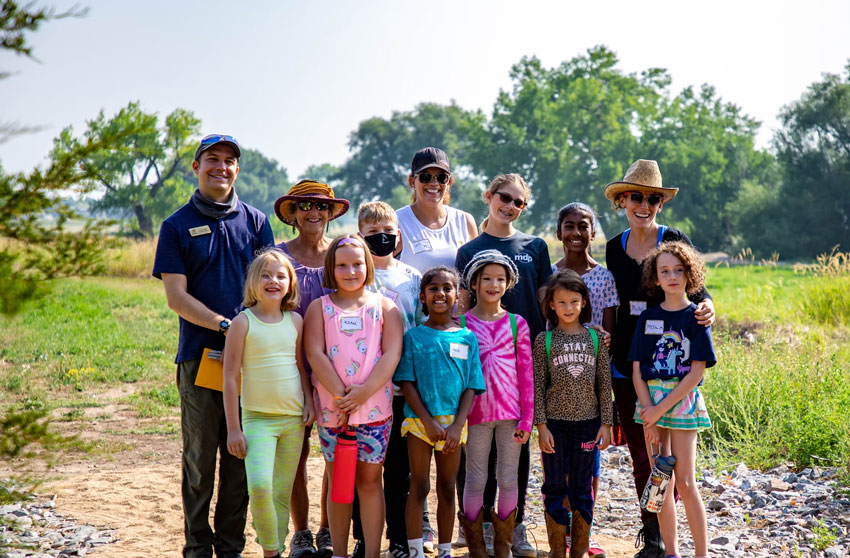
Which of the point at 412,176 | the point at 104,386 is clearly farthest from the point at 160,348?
the point at 412,176

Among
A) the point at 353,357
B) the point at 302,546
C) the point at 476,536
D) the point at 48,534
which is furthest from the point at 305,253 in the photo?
the point at 48,534

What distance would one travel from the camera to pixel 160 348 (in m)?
13.2

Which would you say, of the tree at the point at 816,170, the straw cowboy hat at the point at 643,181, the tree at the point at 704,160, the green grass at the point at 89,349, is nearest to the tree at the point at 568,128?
the tree at the point at 704,160

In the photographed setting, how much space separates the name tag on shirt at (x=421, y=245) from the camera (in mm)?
5091

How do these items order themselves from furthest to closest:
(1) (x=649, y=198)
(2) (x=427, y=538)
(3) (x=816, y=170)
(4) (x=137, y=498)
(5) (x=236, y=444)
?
1. (3) (x=816, y=170)
2. (4) (x=137, y=498)
3. (2) (x=427, y=538)
4. (1) (x=649, y=198)
5. (5) (x=236, y=444)

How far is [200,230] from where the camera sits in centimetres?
445

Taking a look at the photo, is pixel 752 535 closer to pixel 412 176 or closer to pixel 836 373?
pixel 836 373

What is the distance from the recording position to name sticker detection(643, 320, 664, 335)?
4.47 m

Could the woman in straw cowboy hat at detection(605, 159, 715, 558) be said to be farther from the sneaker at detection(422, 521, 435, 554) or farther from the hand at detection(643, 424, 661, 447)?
the sneaker at detection(422, 521, 435, 554)

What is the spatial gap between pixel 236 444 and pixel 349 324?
36.0 inches

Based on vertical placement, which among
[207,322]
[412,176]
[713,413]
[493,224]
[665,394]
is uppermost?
[412,176]

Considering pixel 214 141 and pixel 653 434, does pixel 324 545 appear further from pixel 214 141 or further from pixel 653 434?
pixel 214 141

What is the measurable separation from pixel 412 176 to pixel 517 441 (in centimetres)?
198

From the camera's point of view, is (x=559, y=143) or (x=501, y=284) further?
(x=559, y=143)
